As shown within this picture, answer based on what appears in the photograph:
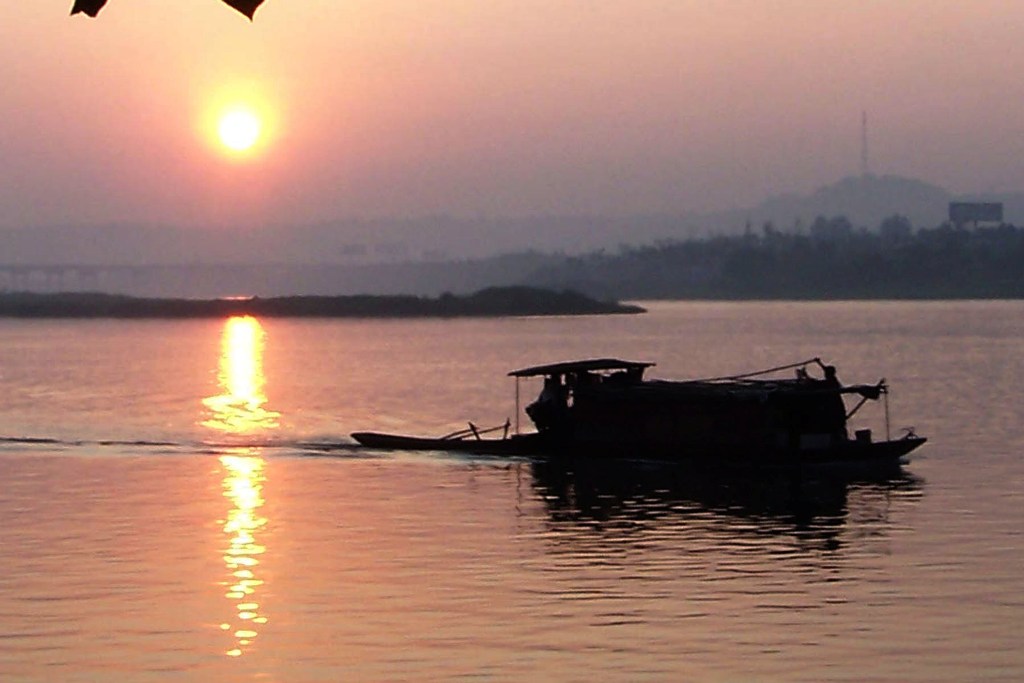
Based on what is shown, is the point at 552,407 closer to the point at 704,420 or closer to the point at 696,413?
the point at 696,413

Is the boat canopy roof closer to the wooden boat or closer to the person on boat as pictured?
the wooden boat

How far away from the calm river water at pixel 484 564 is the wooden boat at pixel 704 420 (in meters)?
0.83

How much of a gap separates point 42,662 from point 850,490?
2850 centimetres

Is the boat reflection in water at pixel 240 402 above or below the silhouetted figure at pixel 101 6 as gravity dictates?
below

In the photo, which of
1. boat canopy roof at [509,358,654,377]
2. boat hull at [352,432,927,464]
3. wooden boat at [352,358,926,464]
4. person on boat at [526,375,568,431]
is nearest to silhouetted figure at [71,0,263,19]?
wooden boat at [352,358,926,464]

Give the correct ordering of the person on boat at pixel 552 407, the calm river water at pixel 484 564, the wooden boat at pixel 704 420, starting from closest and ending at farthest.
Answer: the calm river water at pixel 484 564
the wooden boat at pixel 704 420
the person on boat at pixel 552 407

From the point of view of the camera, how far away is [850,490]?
51.0 meters

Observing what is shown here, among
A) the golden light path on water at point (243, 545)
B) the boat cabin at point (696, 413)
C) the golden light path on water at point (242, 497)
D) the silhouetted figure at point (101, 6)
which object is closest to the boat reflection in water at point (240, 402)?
the golden light path on water at point (242, 497)

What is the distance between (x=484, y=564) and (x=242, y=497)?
15.2 m

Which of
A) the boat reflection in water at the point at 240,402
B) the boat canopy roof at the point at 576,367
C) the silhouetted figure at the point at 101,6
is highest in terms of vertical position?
the silhouetted figure at the point at 101,6

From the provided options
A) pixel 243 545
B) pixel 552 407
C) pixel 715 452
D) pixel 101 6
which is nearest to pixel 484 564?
pixel 243 545

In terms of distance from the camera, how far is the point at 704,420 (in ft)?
180

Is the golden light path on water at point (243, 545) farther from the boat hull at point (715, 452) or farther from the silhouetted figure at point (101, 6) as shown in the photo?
the silhouetted figure at point (101, 6)

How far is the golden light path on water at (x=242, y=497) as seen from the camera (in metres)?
30.9
